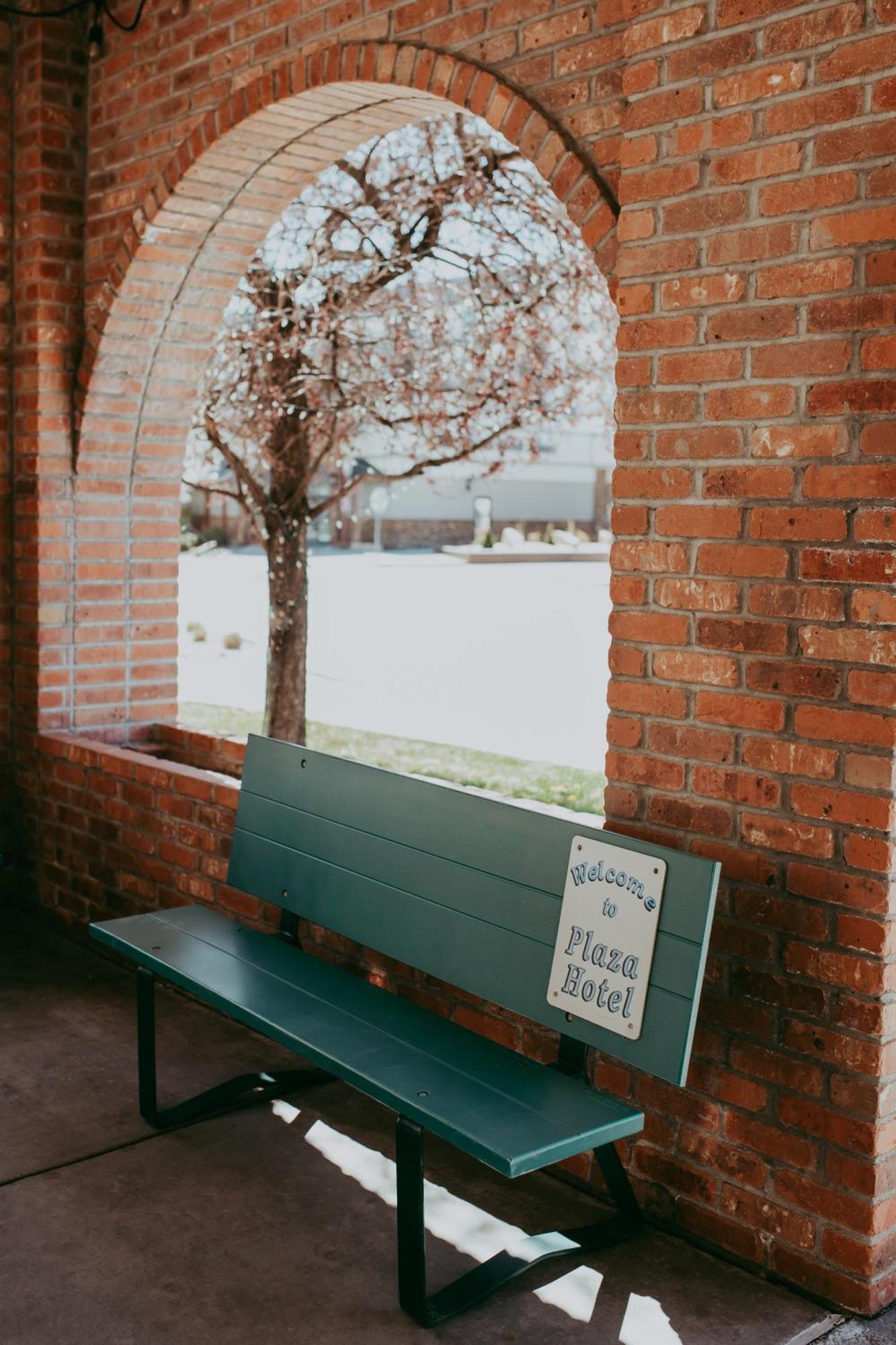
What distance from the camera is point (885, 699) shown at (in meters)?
2.46

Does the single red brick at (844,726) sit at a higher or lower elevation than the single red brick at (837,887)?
higher

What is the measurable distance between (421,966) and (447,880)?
0.72 ft

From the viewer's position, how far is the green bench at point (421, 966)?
8.30 ft

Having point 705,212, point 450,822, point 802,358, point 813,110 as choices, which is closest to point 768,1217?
point 450,822

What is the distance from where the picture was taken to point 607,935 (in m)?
2.71

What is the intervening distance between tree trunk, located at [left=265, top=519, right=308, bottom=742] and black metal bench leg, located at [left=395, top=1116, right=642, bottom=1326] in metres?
5.04

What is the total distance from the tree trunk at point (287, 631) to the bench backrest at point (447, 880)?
3.98 metres

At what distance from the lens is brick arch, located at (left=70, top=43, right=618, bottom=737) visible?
3867 millimetres

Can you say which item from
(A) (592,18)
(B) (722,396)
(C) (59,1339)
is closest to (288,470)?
(A) (592,18)

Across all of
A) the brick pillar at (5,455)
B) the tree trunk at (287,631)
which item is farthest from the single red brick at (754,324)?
the tree trunk at (287,631)

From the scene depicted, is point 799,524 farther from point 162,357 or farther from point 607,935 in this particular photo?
point 162,357

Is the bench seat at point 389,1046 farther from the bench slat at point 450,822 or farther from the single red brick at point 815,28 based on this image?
the single red brick at point 815,28

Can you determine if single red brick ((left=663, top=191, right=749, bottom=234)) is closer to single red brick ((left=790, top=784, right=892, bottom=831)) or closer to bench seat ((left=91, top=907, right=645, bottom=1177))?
single red brick ((left=790, top=784, right=892, bottom=831))

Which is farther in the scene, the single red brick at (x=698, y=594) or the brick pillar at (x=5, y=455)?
the brick pillar at (x=5, y=455)
